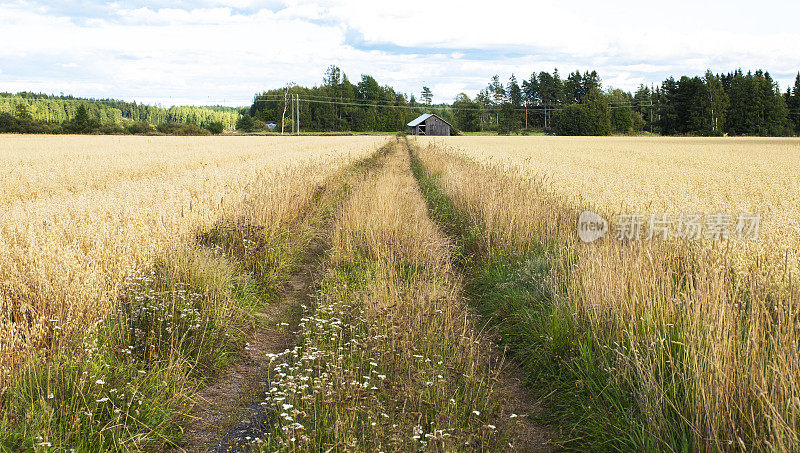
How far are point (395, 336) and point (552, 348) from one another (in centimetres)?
144

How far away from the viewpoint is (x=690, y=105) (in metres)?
92.9

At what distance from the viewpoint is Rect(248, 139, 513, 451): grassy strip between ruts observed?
335 centimetres

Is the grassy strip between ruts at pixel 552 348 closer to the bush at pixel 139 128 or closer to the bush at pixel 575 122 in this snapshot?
the bush at pixel 139 128

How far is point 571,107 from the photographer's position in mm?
100062

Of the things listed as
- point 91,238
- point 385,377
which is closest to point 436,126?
point 91,238

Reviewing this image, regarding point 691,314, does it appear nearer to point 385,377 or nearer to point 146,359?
point 385,377

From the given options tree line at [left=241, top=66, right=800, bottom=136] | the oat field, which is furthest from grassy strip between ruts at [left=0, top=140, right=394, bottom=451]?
tree line at [left=241, top=66, right=800, bottom=136]

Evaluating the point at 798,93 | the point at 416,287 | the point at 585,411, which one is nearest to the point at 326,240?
the point at 416,287

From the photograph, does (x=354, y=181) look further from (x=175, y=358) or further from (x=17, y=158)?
(x=17, y=158)

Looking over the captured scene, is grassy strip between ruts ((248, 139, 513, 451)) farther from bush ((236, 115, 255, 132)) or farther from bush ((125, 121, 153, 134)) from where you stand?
bush ((236, 115, 255, 132))

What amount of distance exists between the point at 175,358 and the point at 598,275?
153 inches

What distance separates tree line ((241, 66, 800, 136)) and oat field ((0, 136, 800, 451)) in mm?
96163

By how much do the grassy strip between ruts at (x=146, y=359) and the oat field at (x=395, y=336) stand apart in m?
0.02

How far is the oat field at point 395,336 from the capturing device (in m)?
3.20
